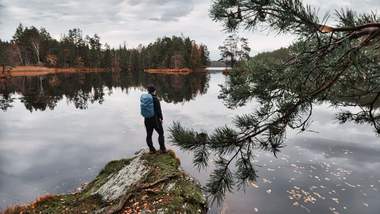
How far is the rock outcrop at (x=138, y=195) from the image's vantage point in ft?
31.3

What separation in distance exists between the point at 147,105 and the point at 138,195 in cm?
340

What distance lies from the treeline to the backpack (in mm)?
112945

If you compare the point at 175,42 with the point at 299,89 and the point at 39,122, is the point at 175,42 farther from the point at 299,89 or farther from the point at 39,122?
the point at 299,89

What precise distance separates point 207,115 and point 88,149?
13471 millimetres

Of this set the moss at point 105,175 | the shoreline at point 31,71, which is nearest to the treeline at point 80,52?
the shoreline at point 31,71

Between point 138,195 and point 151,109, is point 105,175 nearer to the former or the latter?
point 138,195

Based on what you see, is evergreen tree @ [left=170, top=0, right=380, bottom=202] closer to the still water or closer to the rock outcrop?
the still water

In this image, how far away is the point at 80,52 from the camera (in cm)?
14188

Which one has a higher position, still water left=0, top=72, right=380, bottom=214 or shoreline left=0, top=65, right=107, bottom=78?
shoreline left=0, top=65, right=107, bottom=78

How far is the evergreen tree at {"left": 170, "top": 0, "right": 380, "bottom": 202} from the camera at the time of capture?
3.39 m

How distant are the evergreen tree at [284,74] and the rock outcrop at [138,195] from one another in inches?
224

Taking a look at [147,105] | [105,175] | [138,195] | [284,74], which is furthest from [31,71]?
[284,74]

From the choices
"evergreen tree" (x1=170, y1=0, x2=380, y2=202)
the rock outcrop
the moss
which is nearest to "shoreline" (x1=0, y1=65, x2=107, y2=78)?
the moss

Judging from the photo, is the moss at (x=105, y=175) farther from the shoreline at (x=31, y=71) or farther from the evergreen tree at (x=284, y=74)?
the shoreline at (x=31, y=71)
